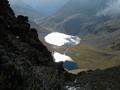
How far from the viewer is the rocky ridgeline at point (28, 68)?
35.6m

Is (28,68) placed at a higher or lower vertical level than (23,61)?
lower

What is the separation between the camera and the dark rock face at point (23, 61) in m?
35.3

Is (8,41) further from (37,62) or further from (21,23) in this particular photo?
(21,23)

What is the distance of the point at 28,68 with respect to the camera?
45812mm

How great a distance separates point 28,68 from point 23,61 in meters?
9.49

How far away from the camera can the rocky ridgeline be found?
35.6m

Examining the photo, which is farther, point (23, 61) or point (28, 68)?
point (23, 61)

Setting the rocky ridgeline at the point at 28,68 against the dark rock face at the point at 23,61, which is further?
the rocky ridgeline at the point at 28,68

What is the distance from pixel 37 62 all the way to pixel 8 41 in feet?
A: 26.0

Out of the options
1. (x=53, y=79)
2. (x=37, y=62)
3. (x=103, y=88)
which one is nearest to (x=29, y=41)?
(x=37, y=62)

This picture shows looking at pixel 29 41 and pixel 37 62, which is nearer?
pixel 37 62

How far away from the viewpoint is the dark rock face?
35.3m

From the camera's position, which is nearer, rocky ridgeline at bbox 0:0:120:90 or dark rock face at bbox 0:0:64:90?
dark rock face at bbox 0:0:64:90

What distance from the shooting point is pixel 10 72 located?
3506 cm
